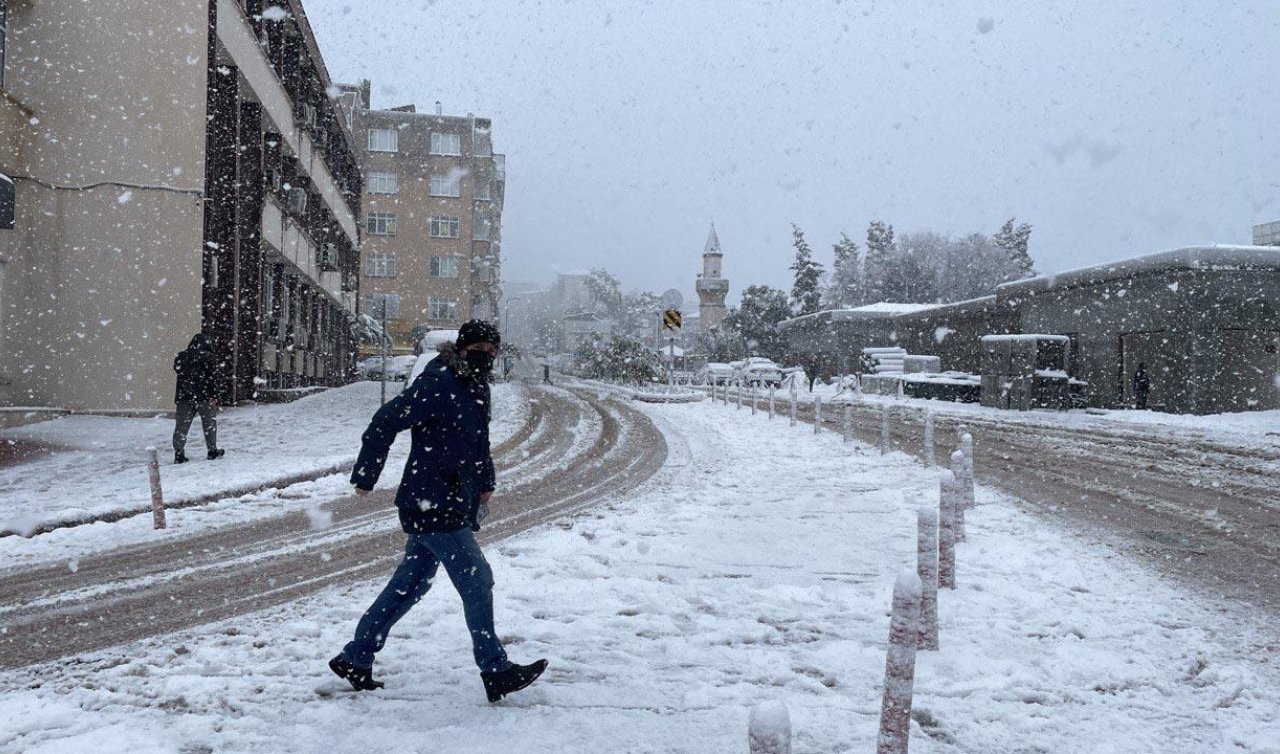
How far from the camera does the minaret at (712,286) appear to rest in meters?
84.6

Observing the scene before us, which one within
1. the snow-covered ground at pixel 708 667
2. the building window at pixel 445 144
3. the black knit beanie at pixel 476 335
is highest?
the building window at pixel 445 144

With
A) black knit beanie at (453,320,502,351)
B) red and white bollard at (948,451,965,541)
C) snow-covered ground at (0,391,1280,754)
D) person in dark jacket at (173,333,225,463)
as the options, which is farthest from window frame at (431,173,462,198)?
black knit beanie at (453,320,502,351)

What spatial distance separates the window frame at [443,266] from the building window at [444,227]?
4.74ft

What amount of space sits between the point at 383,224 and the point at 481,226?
711cm

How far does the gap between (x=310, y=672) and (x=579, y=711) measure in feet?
4.97

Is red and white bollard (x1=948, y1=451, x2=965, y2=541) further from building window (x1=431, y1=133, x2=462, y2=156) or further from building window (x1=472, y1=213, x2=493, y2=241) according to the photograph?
building window (x1=472, y1=213, x2=493, y2=241)

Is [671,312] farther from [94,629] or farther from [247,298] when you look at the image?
[94,629]

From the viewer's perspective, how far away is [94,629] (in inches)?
211

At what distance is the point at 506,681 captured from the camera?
13.8ft

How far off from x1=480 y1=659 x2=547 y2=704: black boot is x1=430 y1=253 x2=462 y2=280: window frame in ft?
201

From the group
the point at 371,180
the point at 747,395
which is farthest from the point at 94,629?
the point at 371,180

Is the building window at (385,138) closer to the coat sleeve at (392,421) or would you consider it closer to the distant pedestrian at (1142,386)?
the distant pedestrian at (1142,386)

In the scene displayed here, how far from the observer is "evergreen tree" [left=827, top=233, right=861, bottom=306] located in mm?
83375

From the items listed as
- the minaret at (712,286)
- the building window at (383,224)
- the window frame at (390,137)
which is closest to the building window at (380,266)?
the building window at (383,224)
